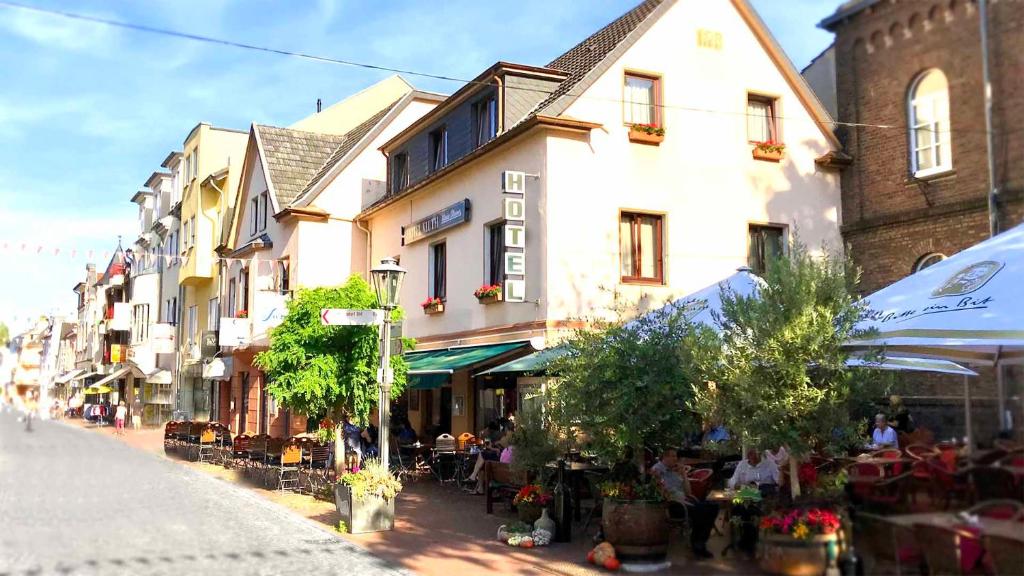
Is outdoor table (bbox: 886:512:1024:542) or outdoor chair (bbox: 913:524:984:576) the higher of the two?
outdoor table (bbox: 886:512:1024:542)

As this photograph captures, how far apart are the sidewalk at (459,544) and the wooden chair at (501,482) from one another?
28cm

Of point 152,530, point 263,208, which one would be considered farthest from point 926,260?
point 263,208

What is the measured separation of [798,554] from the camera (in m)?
6.92

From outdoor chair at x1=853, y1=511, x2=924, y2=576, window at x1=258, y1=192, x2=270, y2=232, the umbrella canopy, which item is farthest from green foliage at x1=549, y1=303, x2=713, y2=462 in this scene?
window at x1=258, y1=192, x2=270, y2=232

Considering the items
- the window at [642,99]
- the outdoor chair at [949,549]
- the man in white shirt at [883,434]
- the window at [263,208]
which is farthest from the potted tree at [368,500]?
the window at [263,208]

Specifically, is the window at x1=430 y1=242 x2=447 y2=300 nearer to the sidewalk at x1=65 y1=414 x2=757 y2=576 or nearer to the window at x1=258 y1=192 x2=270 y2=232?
the sidewalk at x1=65 y1=414 x2=757 y2=576

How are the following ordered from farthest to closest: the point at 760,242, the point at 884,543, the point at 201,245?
the point at 201,245 < the point at 760,242 < the point at 884,543

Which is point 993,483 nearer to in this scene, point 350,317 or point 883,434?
point 350,317

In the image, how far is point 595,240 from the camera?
57.7ft

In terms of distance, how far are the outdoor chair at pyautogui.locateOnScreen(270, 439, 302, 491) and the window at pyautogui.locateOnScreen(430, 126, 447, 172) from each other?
8100 millimetres

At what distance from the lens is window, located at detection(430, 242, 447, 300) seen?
21.6m

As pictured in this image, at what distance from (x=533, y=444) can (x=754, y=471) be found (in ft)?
8.87

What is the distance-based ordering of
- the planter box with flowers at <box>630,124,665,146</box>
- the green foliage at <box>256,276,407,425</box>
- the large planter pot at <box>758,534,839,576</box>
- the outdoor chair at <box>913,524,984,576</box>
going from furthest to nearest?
the planter box with flowers at <box>630,124,665,146</box>
the green foliage at <box>256,276,407,425</box>
the large planter pot at <box>758,534,839,576</box>
the outdoor chair at <box>913,524,984,576</box>

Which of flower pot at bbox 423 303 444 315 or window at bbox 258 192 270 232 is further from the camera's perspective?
window at bbox 258 192 270 232
